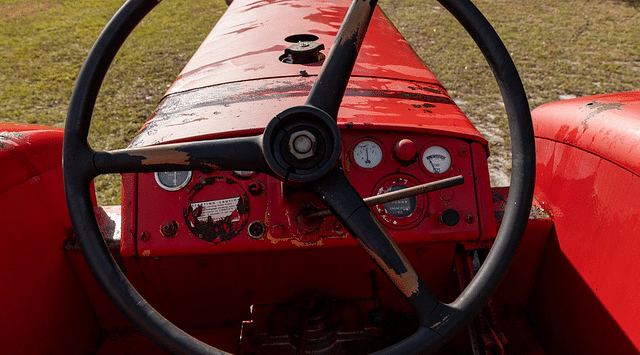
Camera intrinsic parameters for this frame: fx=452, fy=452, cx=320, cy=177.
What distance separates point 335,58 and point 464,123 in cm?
61

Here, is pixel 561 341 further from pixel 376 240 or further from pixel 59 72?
pixel 59 72

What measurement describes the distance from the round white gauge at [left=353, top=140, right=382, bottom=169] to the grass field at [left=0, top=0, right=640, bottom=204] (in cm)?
206

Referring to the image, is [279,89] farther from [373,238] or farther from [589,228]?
[589,228]

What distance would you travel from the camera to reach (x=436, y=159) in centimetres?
127

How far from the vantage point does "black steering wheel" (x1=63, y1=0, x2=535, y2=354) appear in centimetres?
79

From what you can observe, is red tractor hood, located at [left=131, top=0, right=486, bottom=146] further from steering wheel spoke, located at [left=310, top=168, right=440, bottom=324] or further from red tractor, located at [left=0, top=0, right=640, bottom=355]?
steering wheel spoke, located at [left=310, top=168, right=440, bottom=324]

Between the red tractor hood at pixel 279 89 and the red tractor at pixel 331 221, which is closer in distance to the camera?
the red tractor at pixel 331 221

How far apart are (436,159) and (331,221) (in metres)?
0.34

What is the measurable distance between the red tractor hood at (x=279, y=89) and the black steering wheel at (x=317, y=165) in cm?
32

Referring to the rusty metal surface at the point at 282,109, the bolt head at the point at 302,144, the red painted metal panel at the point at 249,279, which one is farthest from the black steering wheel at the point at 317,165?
the red painted metal panel at the point at 249,279

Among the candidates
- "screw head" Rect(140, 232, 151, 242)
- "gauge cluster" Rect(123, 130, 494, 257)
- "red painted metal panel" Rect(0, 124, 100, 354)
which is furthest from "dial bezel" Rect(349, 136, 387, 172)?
"red painted metal panel" Rect(0, 124, 100, 354)

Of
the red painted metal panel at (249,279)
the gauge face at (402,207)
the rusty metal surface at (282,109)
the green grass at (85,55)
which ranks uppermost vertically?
the rusty metal surface at (282,109)

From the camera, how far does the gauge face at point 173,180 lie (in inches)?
48.6

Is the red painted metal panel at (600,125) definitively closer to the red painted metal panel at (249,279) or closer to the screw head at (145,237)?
the red painted metal panel at (249,279)
